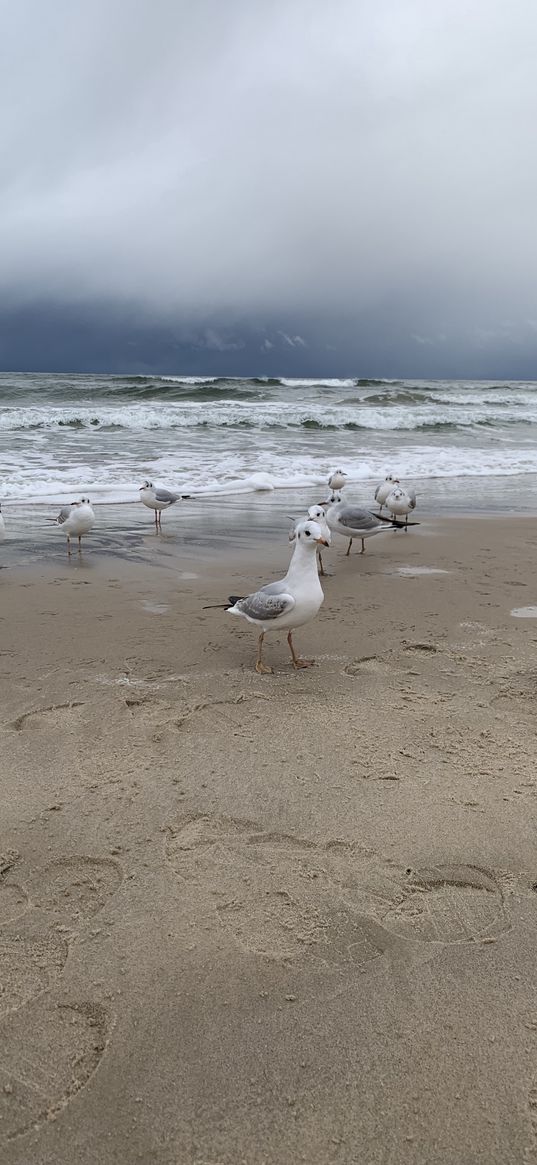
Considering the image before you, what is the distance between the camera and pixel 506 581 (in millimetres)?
6074

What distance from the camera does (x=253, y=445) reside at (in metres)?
16.8

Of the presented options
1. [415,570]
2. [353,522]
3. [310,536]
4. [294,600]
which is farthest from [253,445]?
[294,600]

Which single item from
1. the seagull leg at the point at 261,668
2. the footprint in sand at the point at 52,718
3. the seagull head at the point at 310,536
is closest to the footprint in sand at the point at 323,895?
the footprint in sand at the point at 52,718

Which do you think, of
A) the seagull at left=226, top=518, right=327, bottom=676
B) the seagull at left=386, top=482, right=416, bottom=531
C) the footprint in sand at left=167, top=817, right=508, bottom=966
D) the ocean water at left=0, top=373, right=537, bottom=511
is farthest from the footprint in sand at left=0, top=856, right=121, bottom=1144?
the ocean water at left=0, top=373, right=537, bottom=511

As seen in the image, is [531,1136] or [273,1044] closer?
[531,1136]

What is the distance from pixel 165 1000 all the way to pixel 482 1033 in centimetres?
77

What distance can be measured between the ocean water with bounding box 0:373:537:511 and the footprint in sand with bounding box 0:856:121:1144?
852cm

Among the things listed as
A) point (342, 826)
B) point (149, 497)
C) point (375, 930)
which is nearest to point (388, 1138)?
point (375, 930)

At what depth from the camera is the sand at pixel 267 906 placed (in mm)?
1609

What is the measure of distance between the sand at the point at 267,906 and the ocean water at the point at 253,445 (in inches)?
277

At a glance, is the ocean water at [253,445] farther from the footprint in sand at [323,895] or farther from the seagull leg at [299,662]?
the footprint in sand at [323,895]

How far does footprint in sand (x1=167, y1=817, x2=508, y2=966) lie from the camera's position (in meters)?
2.09

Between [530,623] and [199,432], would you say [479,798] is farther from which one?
[199,432]

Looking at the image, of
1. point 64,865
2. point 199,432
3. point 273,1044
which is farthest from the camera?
point 199,432
